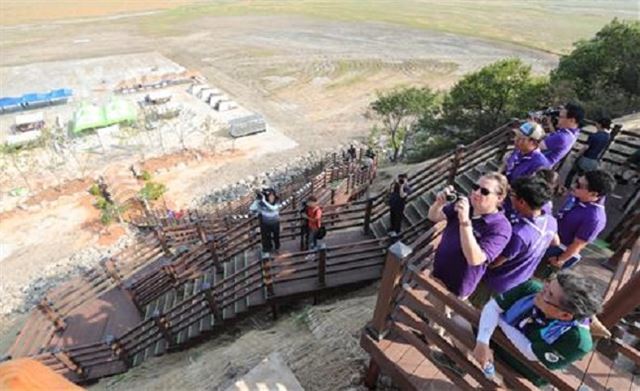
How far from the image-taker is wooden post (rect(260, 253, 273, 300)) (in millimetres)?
6129

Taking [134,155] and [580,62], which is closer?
[580,62]

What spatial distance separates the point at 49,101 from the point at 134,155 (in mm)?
14718

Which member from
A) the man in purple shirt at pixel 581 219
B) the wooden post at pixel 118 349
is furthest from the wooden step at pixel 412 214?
the wooden post at pixel 118 349

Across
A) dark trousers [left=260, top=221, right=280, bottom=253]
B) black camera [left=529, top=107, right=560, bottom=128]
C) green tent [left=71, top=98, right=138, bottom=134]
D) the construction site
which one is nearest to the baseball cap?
the construction site

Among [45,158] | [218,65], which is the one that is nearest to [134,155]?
[45,158]

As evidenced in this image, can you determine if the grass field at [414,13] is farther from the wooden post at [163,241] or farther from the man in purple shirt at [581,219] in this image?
the wooden post at [163,241]

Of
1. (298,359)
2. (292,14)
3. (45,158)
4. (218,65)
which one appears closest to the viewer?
(298,359)

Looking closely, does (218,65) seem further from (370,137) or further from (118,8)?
(118,8)

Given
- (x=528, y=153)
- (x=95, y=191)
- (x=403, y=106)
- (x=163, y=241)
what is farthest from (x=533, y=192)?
(x=95, y=191)

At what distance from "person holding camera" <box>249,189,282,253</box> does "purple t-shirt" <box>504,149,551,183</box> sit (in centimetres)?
400

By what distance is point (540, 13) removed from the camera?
73.3m

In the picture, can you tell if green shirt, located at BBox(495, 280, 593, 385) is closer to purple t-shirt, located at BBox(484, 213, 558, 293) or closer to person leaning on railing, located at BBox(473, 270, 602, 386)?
person leaning on railing, located at BBox(473, 270, 602, 386)

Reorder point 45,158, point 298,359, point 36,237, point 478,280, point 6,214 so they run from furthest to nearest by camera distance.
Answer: point 45,158 → point 6,214 → point 36,237 → point 298,359 → point 478,280

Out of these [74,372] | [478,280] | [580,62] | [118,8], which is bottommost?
[118,8]
